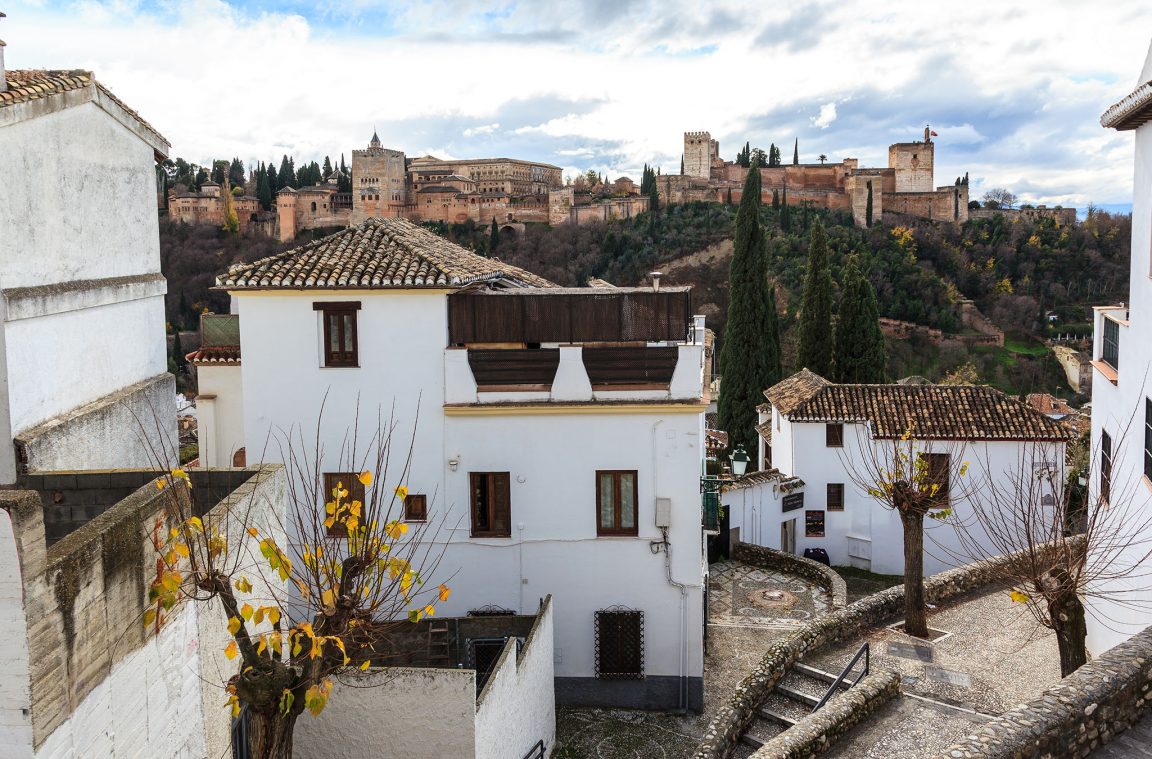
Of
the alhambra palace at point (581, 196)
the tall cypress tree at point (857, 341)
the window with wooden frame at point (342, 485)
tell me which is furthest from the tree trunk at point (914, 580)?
the alhambra palace at point (581, 196)

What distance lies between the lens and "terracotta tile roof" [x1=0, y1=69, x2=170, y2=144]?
820 centimetres

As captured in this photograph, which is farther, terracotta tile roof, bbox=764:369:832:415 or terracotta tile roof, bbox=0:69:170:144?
terracotta tile roof, bbox=764:369:832:415

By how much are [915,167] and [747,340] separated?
206 ft

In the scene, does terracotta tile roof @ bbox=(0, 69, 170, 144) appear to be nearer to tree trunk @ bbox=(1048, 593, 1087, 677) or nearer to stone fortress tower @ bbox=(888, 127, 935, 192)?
tree trunk @ bbox=(1048, 593, 1087, 677)

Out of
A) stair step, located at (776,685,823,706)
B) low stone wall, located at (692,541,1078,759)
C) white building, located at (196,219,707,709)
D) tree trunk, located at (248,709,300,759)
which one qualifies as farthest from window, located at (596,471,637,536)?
tree trunk, located at (248,709,300,759)

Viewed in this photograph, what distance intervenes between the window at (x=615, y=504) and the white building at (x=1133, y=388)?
5508mm

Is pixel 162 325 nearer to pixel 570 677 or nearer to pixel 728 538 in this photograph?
pixel 570 677

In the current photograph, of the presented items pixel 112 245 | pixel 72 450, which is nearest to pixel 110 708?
pixel 72 450

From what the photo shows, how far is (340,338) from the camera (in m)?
11.9

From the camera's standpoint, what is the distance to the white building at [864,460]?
19500 mm

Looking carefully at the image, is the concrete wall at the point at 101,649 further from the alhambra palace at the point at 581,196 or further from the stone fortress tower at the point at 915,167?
the stone fortress tower at the point at 915,167

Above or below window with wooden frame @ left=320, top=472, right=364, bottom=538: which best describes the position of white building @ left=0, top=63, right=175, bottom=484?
above

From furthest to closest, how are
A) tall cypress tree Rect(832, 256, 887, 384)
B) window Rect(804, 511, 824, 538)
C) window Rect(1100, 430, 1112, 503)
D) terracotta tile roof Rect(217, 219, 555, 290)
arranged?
1. tall cypress tree Rect(832, 256, 887, 384)
2. window Rect(804, 511, 824, 538)
3. terracotta tile roof Rect(217, 219, 555, 290)
4. window Rect(1100, 430, 1112, 503)

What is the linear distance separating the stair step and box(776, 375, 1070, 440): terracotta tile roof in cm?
997
